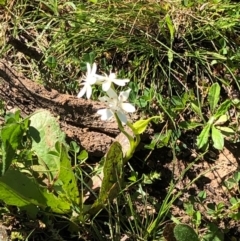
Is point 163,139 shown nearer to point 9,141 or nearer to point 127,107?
point 127,107

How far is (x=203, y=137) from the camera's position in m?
2.26

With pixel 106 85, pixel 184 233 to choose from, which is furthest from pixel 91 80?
pixel 184 233

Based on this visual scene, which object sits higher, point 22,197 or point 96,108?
point 96,108

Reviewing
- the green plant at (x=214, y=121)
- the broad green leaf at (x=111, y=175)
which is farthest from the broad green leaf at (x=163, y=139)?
the broad green leaf at (x=111, y=175)

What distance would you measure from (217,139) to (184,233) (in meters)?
0.38

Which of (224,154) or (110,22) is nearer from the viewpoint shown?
(224,154)

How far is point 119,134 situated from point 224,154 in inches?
Result: 16.4

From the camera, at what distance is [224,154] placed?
2.34 meters

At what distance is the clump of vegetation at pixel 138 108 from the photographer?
7.02 feet

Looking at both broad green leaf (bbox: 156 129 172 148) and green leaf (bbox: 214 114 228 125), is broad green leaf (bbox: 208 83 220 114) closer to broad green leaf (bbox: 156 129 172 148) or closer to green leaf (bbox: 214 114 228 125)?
green leaf (bbox: 214 114 228 125)

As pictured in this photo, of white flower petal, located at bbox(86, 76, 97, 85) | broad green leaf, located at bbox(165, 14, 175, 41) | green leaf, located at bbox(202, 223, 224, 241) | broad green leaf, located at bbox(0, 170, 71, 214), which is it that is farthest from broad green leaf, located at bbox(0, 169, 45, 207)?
broad green leaf, located at bbox(165, 14, 175, 41)

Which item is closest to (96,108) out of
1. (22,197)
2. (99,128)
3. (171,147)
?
(99,128)

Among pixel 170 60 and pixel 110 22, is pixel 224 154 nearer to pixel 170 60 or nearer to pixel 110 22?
pixel 170 60

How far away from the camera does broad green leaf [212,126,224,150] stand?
2199mm
